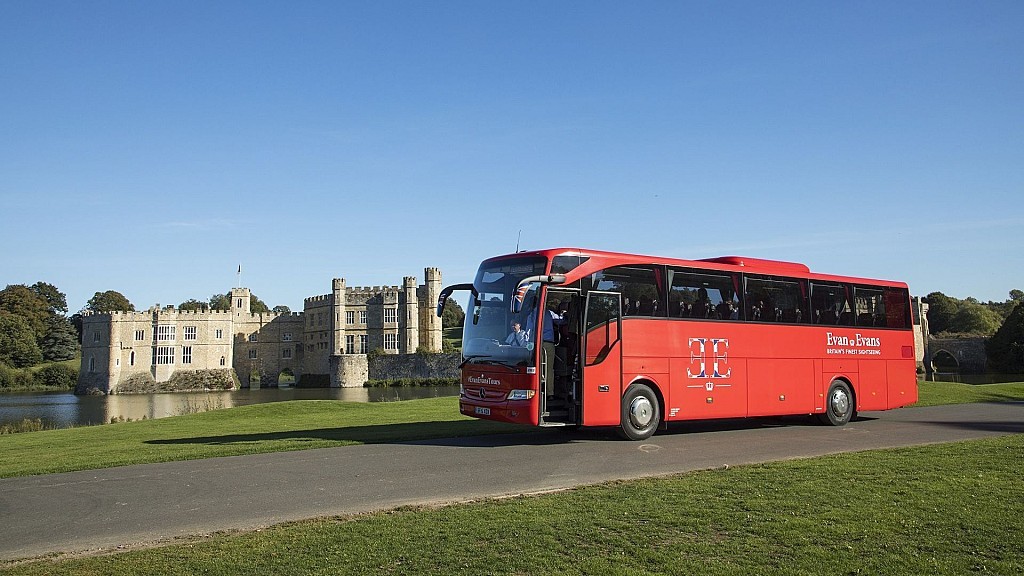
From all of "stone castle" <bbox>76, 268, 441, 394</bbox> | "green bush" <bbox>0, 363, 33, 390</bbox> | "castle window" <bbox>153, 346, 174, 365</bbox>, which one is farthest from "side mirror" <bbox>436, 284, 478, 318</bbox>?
"green bush" <bbox>0, 363, 33, 390</bbox>

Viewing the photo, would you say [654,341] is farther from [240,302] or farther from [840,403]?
[240,302]

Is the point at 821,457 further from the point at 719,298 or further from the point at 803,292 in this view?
the point at 803,292

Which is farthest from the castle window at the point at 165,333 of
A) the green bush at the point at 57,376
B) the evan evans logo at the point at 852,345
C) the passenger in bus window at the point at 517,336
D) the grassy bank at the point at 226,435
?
the evan evans logo at the point at 852,345

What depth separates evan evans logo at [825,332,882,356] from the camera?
60.3 ft

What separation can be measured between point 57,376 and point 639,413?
84.9m

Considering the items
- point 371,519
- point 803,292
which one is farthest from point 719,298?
point 371,519

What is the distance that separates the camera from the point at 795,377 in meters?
17.6

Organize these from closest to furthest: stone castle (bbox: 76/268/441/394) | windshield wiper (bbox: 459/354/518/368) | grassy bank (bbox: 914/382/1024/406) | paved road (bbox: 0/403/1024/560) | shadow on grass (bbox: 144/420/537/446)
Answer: paved road (bbox: 0/403/1024/560)
windshield wiper (bbox: 459/354/518/368)
shadow on grass (bbox: 144/420/537/446)
grassy bank (bbox: 914/382/1024/406)
stone castle (bbox: 76/268/441/394)

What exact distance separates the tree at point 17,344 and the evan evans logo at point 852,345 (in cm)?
8418

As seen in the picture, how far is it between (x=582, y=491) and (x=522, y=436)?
671 cm

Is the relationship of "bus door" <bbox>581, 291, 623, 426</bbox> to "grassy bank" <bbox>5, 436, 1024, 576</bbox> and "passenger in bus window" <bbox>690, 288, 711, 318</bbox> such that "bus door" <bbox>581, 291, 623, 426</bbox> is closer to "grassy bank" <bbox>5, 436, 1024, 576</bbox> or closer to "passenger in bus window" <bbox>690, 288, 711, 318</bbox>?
"passenger in bus window" <bbox>690, 288, 711, 318</bbox>

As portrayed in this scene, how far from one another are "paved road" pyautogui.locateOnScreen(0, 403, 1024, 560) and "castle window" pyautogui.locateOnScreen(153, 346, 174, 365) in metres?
72.3

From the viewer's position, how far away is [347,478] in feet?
35.1

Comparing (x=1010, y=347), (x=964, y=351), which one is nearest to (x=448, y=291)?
(x=1010, y=347)
